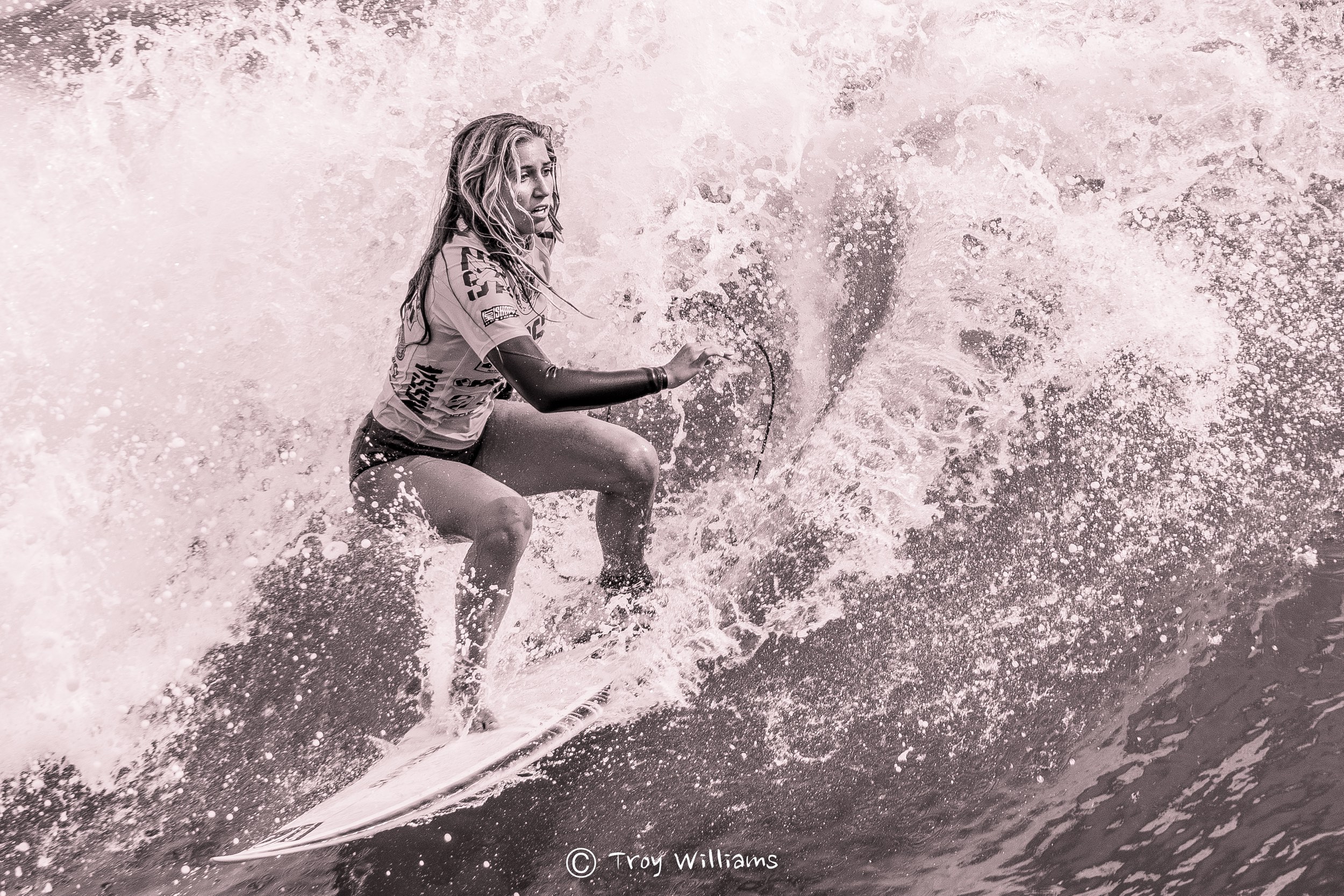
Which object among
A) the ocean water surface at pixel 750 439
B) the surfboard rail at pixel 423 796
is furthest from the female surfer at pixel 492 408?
the ocean water surface at pixel 750 439

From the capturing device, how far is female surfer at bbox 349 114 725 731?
2.08 meters

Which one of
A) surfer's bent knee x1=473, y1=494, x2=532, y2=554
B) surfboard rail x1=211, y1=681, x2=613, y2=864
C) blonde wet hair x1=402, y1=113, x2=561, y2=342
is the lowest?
surfboard rail x1=211, y1=681, x2=613, y2=864

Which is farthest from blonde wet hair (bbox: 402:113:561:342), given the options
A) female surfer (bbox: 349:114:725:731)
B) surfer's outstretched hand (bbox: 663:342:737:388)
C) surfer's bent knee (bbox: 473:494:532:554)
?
surfer's bent knee (bbox: 473:494:532:554)

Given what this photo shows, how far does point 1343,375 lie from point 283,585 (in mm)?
3704

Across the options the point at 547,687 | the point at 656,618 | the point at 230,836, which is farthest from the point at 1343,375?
the point at 230,836

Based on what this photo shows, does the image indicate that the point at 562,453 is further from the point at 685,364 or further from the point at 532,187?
the point at 532,187

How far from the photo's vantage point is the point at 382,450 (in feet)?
8.06

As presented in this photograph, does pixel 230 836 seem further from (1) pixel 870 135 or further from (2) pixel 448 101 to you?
(1) pixel 870 135

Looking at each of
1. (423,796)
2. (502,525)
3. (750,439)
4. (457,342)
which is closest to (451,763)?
(423,796)

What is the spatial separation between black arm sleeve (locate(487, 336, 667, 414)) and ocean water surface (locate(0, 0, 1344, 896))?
111 cm

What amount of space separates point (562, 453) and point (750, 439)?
1.20 m

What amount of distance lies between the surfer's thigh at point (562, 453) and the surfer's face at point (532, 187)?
0.53 meters

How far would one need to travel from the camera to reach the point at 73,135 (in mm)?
3270

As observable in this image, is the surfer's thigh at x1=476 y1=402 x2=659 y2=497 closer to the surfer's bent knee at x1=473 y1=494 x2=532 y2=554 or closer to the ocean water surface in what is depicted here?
the surfer's bent knee at x1=473 y1=494 x2=532 y2=554
